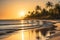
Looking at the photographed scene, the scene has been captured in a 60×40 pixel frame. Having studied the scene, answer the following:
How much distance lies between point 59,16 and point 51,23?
0.41ft

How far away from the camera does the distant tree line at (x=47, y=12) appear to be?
1.41 m

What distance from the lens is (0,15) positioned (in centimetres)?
133

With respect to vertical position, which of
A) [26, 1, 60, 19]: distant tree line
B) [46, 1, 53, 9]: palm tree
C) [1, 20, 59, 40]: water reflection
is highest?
[46, 1, 53, 9]: palm tree

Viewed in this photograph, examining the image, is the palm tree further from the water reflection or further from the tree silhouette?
the water reflection

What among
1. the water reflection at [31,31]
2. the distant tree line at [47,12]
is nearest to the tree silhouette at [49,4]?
the distant tree line at [47,12]

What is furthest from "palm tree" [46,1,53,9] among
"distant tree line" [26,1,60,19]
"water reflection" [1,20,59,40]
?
"water reflection" [1,20,59,40]

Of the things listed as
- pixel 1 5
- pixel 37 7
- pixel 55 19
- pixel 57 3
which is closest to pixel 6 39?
pixel 1 5

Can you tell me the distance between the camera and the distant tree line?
1413 mm

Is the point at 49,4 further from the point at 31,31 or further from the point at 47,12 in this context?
the point at 31,31

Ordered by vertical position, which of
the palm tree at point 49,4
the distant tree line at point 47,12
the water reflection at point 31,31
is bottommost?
the water reflection at point 31,31

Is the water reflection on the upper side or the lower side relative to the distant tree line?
lower

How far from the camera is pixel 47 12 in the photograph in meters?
1.44

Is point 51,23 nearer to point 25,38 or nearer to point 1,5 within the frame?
point 25,38

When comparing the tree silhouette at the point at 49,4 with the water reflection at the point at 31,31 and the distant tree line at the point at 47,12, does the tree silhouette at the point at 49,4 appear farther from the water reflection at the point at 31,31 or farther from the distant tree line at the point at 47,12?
the water reflection at the point at 31,31
